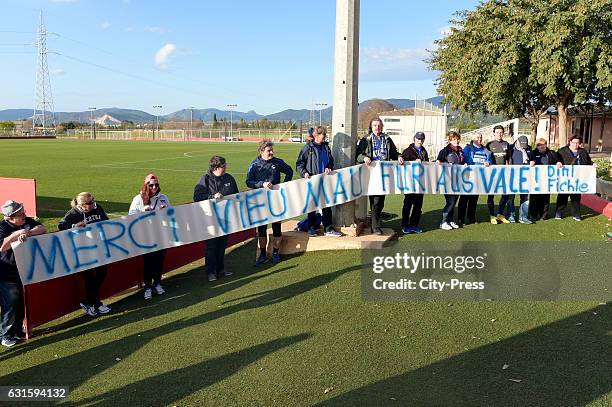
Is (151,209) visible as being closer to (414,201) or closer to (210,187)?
(210,187)

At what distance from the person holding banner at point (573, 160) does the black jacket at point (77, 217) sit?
26.9 ft

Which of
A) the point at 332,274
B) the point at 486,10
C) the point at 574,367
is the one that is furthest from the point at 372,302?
the point at 486,10

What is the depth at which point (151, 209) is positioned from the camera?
22.6ft

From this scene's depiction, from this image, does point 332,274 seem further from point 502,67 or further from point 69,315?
point 502,67

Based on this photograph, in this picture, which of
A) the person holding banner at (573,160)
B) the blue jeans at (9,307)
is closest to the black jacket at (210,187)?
the blue jeans at (9,307)

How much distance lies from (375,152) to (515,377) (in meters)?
5.00

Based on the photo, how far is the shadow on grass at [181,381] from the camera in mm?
4137

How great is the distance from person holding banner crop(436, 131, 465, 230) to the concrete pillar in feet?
6.20

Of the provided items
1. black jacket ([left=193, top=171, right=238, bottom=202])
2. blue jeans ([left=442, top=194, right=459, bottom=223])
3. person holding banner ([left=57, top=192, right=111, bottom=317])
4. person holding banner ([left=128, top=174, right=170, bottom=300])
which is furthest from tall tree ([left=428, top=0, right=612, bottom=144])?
person holding banner ([left=57, top=192, right=111, bottom=317])

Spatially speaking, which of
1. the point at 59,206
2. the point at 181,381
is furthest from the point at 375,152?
the point at 59,206

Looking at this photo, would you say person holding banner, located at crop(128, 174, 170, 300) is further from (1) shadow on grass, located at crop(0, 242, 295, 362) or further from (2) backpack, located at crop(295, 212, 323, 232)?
(2) backpack, located at crop(295, 212, 323, 232)

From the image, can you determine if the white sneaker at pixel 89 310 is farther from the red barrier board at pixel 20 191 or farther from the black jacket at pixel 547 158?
the black jacket at pixel 547 158

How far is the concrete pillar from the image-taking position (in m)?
8.04

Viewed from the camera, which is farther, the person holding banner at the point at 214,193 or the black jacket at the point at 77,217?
the person holding banner at the point at 214,193
